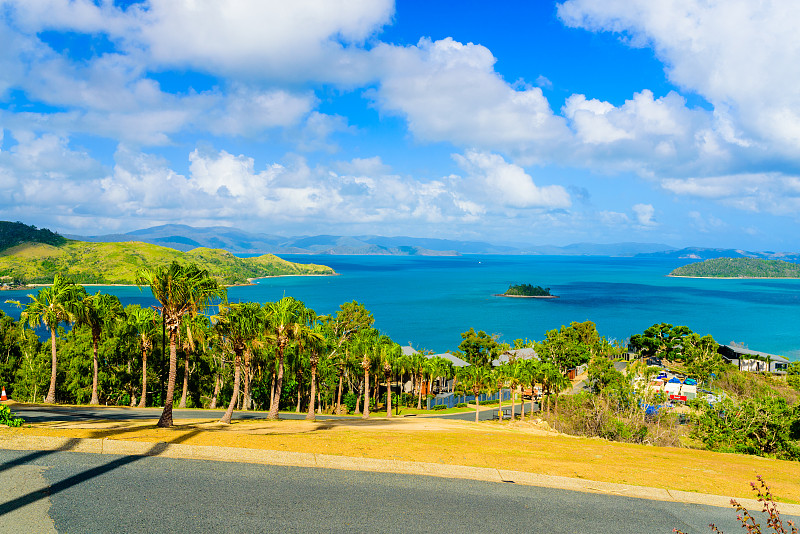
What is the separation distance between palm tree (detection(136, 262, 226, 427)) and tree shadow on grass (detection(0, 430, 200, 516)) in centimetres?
702

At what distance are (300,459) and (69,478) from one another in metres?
4.98

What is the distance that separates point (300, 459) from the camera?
1209cm

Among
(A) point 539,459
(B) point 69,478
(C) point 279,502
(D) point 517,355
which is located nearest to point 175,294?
(B) point 69,478

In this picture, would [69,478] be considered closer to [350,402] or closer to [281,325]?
[281,325]

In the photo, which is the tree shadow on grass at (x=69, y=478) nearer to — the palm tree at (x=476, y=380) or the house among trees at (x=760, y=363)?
the palm tree at (x=476, y=380)

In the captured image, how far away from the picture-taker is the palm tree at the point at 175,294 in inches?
742

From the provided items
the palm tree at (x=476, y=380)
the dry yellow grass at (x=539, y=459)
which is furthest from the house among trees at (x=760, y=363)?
the dry yellow grass at (x=539, y=459)

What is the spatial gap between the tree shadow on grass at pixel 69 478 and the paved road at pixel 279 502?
0.07 ft

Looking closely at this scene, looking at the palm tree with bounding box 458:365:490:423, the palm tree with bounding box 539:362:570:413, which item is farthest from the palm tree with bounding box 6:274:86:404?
the palm tree with bounding box 539:362:570:413

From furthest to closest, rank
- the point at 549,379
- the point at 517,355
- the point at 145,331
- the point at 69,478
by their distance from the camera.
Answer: the point at 517,355, the point at 549,379, the point at 145,331, the point at 69,478

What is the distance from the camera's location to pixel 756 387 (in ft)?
166

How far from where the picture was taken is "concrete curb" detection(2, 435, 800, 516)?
1148 cm

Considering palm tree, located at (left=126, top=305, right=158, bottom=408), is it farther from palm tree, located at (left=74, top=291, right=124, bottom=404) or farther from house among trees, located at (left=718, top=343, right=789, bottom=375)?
house among trees, located at (left=718, top=343, right=789, bottom=375)

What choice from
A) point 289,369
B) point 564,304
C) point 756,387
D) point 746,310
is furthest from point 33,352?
point 746,310
